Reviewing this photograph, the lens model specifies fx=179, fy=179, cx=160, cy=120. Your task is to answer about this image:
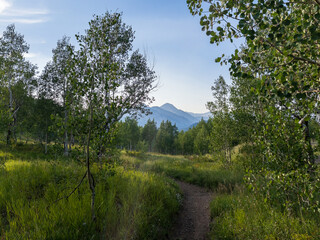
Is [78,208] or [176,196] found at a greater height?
[78,208]

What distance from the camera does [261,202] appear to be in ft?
22.1

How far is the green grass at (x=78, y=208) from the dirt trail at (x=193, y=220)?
453 millimetres

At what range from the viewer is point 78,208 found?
4.98 metres

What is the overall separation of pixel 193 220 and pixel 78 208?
5106mm

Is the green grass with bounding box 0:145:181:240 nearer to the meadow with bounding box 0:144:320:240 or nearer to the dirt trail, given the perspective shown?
the meadow with bounding box 0:144:320:240

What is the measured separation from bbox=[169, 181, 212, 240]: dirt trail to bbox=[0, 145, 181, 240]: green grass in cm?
45

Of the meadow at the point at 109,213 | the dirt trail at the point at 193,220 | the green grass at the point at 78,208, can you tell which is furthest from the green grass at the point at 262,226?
the green grass at the point at 78,208

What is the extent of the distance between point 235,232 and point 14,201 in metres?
6.69

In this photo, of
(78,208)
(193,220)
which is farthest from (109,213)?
(193,220)

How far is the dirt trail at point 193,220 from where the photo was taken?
21.5 feet

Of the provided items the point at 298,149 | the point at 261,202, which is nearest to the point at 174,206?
the point at 261,202

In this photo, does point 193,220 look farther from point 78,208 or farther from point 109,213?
point 78,208

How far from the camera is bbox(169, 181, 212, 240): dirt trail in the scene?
6.56m

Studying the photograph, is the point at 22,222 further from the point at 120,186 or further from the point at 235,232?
the point at 235,232
